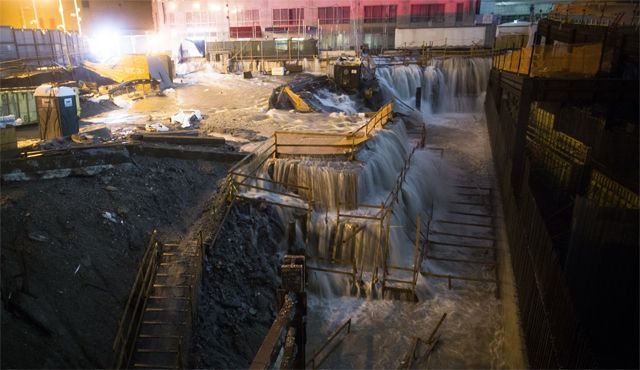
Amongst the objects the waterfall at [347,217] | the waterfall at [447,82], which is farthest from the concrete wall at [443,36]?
the waterfall at [347,217]

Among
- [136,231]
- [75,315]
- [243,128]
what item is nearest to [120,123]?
[243,128]

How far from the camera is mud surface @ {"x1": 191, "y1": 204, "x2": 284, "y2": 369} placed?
30.7 feet

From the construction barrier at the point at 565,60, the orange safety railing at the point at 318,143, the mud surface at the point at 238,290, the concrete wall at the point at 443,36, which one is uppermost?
the concrete wall at the point at 443,36

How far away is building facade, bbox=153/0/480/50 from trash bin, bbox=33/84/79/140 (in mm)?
32569

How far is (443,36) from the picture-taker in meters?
40.9

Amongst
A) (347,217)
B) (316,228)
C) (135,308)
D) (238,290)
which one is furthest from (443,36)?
(135,308)

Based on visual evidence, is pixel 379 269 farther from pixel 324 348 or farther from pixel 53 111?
pixel 53 111

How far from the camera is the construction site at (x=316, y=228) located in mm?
8102

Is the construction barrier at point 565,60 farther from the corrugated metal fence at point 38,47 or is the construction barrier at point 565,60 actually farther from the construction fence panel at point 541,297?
the corrugated metal fence at point 38,47

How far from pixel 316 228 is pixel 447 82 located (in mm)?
25459

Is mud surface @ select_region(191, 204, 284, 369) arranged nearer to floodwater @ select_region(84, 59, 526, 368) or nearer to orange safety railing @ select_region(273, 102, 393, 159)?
floodwater @ select_region(84, 59, 526, 368)

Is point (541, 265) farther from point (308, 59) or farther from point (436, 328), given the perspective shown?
point (308, 59)

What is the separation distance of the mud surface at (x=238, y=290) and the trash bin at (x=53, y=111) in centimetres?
680

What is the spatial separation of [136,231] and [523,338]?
28.9 ft
